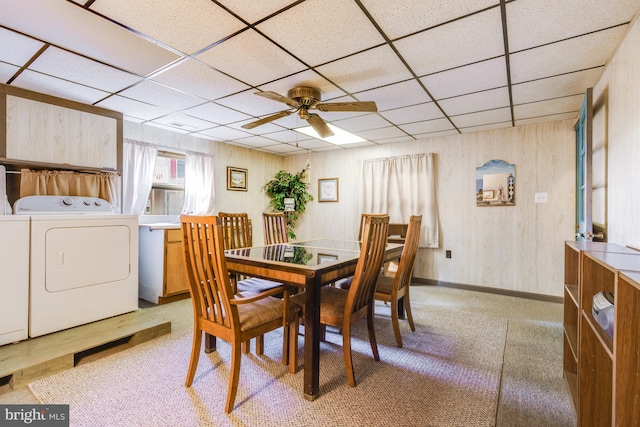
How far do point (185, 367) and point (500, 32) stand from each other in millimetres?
3136

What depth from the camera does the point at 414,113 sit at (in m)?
3.50

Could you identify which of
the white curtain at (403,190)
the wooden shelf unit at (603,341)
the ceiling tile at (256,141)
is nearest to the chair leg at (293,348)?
the wooden shelf unit at (603,341)

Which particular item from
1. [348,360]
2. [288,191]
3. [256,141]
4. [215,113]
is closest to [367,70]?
[215,113]

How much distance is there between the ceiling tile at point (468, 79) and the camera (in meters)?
2.37

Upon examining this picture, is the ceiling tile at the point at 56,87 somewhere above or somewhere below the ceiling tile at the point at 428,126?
below

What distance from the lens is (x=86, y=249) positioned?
2.64 meters

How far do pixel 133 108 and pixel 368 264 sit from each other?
3197 millimetres

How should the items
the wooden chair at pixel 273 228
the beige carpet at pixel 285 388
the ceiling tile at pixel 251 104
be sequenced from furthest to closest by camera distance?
the wooden chair at pixel 273 228, the ceiling tile at pixel 251 104, the beige carpet at pixel 285 388

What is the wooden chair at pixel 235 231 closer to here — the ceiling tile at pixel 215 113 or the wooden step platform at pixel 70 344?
the wooden step platform at pixel 70 344

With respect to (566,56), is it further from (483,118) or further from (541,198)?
(541,198)

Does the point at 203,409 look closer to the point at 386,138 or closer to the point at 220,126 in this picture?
the point at 220,126

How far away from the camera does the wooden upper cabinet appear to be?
2791mm

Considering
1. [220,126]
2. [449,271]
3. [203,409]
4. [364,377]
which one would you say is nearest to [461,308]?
[449,271]

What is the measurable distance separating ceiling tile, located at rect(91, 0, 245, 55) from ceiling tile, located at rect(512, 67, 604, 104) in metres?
2.57
